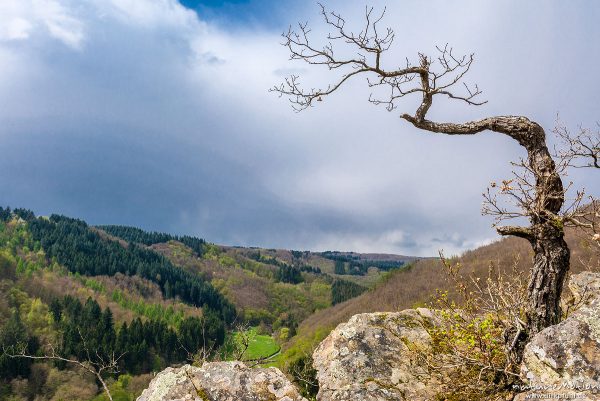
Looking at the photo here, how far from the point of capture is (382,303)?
160 m

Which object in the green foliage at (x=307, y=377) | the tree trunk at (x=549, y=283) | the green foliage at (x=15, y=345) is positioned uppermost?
the tree trunk at (x=549, y=283)

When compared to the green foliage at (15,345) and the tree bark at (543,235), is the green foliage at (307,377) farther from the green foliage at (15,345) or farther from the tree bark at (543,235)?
the green foliage at (15,345)

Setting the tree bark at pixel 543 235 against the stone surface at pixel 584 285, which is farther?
the stone surface at pixel 584 285

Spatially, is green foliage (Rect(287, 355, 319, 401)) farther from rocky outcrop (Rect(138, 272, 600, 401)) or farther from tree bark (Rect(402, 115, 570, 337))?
tree bark (Rect(402, 115, 570, 337))

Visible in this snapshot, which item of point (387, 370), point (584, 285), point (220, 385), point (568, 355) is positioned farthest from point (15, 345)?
point (568, 355)

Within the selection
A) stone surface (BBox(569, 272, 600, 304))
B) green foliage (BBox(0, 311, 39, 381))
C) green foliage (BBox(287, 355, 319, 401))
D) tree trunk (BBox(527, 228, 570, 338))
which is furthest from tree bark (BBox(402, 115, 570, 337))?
green foliage (BBox(0, 311, 39, 381))

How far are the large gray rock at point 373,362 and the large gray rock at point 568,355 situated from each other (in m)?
2.27

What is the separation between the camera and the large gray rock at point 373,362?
7.56 m

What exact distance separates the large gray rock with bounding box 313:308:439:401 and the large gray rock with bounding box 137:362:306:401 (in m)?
1.00

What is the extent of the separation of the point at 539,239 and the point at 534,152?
1634 millimetres

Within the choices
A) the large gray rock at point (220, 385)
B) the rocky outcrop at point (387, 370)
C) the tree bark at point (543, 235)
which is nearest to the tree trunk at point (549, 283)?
the tree bark at point (543, 235)

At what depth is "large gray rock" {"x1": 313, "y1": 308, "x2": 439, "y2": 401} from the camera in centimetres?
756

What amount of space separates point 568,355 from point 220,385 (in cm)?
532

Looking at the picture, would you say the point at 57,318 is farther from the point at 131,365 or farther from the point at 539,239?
the point at 539,239
